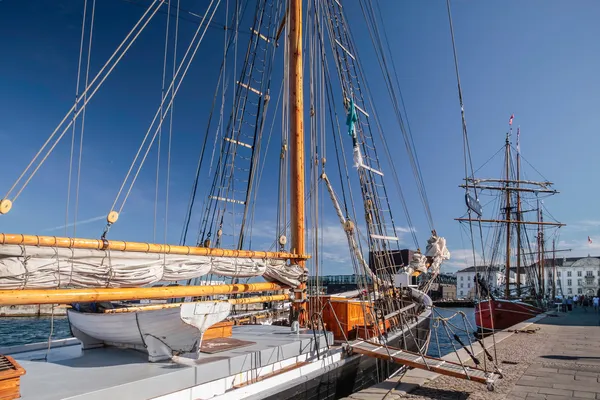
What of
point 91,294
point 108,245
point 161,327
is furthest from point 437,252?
point 91,294

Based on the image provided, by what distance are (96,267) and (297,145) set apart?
6186 millimetres

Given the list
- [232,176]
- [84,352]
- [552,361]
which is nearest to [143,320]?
[84,352]

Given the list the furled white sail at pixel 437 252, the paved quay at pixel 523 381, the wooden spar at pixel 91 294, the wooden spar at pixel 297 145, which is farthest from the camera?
the furled white sail at pixel 437 252

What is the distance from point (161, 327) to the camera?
5648mm

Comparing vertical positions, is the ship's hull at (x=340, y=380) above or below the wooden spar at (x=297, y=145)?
below

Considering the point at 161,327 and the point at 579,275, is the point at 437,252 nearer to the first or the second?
the point at 161,327

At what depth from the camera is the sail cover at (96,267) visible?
4688mm

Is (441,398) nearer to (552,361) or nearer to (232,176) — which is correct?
(552,361)

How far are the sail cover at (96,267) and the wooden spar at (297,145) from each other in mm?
2510

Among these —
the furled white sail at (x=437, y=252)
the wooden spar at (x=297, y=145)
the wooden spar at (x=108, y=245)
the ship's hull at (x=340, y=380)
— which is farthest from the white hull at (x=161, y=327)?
the furled white sail at (x=437, y=252)

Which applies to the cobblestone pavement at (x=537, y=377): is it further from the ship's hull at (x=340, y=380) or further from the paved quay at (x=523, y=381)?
the ship's hull at (x=340, y=380)

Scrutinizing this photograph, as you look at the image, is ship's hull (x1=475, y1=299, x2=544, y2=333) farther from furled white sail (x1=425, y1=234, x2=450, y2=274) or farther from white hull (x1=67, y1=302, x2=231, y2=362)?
white hull (x1=67, y1=302, x2=231, y2=362)

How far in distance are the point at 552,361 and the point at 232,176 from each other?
34.3ft

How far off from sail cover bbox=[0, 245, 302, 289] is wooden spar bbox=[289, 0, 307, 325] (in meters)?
2.51
